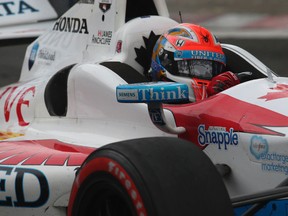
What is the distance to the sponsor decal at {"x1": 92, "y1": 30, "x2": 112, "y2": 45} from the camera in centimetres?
550

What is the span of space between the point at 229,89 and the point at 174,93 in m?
0.54

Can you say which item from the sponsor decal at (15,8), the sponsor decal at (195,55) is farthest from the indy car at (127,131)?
the sponsor decal at (15,8)

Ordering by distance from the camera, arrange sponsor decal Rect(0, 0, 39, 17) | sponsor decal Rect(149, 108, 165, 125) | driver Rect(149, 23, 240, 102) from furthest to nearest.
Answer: sponsor decal Rect(0, 0, 39, 17)
driver Rect(149, 23, 240, 102)
sponsor decal Rect(149, 108, 165, 125)

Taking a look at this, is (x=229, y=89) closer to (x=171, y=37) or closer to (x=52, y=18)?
(x=171, y=37)

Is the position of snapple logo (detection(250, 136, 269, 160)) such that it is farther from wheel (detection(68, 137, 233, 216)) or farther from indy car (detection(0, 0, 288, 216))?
wheel (detection(68, 137, 233, 216))

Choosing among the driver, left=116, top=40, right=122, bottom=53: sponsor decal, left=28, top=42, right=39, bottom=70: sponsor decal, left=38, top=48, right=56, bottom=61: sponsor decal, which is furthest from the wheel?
left=28, top=42, right=39, bottom=70: sponsor decal

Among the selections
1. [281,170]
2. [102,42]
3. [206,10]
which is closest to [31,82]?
[102,42]

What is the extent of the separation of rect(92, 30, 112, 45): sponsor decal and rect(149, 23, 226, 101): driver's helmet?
19.6 inches

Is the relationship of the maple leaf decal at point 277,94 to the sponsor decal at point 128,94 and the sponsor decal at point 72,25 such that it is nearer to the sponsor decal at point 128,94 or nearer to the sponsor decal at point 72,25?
the sponsor decal at point 128,94

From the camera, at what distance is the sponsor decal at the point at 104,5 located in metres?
5.58

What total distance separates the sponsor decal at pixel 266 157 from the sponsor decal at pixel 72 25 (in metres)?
1.80

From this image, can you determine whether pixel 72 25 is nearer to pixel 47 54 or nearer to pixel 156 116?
pixel 47 54

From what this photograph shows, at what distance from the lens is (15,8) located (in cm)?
653

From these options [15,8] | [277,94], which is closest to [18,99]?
[15,8]
